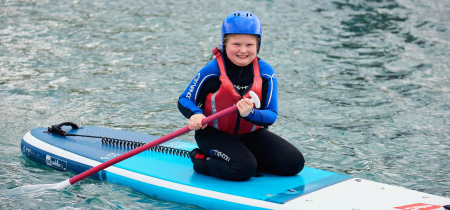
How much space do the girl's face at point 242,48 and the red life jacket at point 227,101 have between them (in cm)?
11

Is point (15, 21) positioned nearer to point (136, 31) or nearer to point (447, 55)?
point (136, 31)

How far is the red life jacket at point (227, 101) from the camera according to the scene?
3369 millimetres

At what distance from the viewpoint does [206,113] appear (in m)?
3.55

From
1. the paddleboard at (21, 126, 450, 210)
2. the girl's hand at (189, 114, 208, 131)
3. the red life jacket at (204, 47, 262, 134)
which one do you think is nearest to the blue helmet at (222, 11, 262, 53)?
the red life jacket at (204, 47, 262, 134)

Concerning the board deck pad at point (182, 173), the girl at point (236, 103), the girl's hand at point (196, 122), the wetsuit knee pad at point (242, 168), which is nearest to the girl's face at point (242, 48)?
the girl at point (236, 103)

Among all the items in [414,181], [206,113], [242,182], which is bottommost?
[414,181]

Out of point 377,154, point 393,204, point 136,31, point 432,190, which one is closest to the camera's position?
point 393,204

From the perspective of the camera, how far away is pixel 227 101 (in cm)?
339

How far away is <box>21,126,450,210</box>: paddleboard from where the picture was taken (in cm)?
305

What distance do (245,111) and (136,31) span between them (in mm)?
8462

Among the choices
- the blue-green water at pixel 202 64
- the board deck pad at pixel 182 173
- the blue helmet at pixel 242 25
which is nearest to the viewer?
the board deck pad at pixel 182 173

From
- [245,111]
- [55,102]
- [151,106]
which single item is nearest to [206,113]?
[245,111]

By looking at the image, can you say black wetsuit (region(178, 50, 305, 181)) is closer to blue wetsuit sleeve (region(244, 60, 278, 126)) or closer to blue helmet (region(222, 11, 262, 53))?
blue wetsuit sleeve (region(244, 60, 278, 126))

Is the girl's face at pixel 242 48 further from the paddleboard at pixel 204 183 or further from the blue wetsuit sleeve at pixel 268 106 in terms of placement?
the paddleboard at pixel 204 183
